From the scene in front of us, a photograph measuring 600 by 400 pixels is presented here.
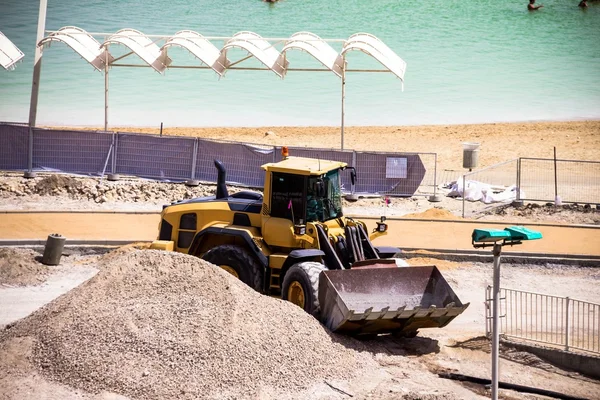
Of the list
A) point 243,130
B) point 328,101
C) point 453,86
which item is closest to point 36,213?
point 243,130

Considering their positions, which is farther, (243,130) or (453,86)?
(453,86)

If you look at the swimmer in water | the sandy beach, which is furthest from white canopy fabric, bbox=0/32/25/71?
the swimmer in water

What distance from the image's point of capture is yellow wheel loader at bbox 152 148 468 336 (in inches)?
615

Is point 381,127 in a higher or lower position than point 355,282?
higher

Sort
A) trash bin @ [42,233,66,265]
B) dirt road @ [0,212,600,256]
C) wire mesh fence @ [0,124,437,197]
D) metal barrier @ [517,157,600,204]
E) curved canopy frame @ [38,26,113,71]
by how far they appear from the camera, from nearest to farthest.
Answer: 1. trash bin @ [42,233,66,265]
2. dirt road @ [0,212,600,256]
3. wire mesh fence @ [0,124,437,197]
4. metal barrier @ [517,157,600,204]
5. curved canopy frame @ [38,26,113,71]

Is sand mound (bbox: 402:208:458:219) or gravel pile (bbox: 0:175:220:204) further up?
gravel pile (bbox: 0:175:220:204)

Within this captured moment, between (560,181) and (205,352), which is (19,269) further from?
(560,181)

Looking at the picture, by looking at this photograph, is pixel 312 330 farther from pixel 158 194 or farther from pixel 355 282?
pixel 158 194

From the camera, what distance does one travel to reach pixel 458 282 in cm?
1977

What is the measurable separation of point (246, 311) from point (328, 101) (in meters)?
36.0

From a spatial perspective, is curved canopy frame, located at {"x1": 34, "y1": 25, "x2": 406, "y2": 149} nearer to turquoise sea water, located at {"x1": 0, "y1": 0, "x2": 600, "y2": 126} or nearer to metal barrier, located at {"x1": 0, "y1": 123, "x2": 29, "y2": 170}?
metal barrier, located at {"x1": 0, "y1": 123, "x2": 29, "y2": 170}

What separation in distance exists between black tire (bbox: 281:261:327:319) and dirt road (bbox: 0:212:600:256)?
619cm

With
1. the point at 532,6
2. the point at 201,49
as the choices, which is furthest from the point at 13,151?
the point at 532,6

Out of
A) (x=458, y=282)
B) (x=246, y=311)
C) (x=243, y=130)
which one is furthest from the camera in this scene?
(x=243, y=130)
